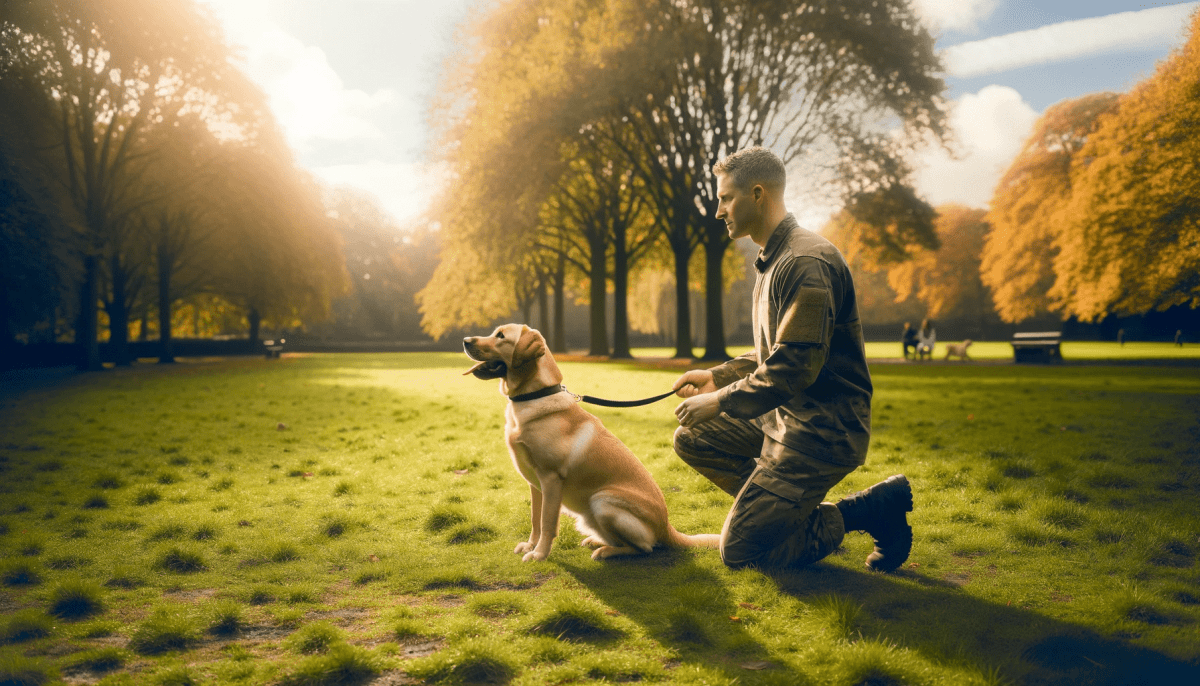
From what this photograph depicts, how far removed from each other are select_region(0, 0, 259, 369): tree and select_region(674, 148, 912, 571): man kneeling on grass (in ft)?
79.0

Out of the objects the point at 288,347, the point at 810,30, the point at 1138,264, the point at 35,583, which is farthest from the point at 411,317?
the point at 35,583

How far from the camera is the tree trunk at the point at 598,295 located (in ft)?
99.5

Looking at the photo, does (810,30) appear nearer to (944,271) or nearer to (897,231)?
(897,231)

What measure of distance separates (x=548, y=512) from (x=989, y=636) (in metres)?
2.37

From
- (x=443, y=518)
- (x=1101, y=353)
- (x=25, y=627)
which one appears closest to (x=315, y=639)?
(x=25, y=627)

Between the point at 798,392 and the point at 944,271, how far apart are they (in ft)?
205


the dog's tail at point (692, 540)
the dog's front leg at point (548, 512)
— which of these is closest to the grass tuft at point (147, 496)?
the dog's front leg at point (548, 512)

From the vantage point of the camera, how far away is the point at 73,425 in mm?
10273

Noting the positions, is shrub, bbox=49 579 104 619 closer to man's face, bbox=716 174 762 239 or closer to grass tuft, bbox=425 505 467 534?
grass tuft, bbox=425 505 467 534

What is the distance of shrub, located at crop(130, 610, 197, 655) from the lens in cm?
300

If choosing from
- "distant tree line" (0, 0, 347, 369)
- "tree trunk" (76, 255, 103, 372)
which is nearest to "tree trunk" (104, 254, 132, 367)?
"distant tree line" (0, 0, 347, 369)

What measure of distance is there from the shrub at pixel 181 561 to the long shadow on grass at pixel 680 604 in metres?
2.31

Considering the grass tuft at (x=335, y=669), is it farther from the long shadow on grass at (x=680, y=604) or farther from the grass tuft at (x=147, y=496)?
the grass tuft at (x=147, y=496)

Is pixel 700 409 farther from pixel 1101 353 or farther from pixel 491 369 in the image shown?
pixel 1101 353
